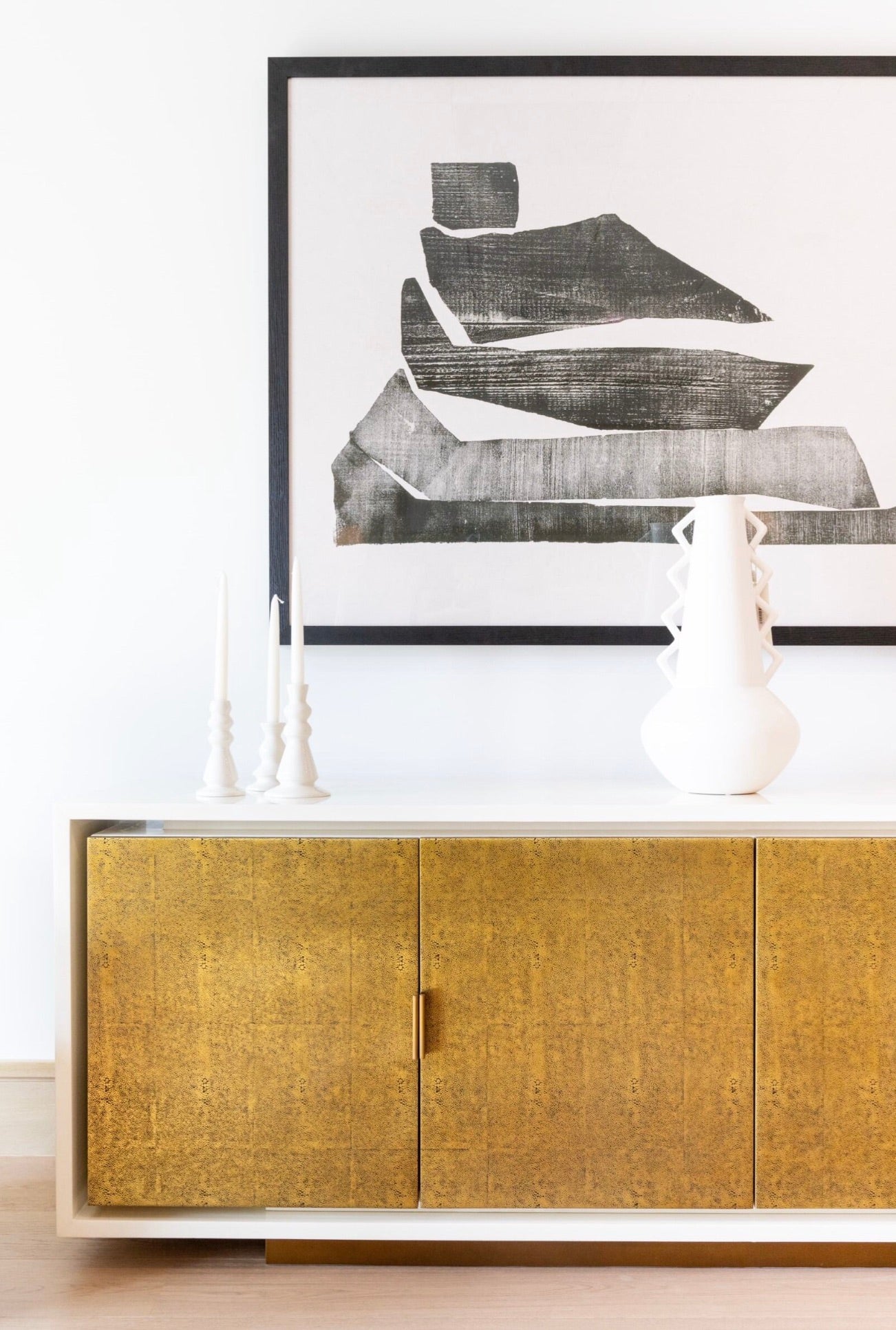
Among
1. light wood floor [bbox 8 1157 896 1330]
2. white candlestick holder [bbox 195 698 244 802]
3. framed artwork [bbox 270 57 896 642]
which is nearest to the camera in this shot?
light wood floor [bbox 8 1157 896 1330]

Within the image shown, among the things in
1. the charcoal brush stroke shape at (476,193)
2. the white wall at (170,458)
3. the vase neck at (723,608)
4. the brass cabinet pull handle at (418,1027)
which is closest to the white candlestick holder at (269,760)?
the white wall at (170,458)

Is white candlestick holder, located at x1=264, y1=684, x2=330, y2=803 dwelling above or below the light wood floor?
above

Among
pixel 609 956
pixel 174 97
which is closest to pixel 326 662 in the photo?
pixel 609 956

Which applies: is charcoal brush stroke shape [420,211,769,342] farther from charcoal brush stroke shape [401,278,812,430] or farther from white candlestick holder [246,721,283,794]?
white candlestick holder [246,721,283,794]

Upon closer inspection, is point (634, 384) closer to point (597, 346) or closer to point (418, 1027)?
point (597, 346)

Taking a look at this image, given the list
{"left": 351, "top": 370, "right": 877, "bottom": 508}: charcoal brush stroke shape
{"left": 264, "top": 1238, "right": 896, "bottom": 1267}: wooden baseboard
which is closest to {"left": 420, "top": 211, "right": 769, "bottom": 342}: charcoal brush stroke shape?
{"left": 351, "top": 370, "right": 877, "bottom": 508}: charcoal brush stroke shape

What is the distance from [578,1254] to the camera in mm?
1308

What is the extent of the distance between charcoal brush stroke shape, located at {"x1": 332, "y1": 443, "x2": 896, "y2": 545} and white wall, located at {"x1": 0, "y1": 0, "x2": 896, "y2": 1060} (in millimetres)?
179

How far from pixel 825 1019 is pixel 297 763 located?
797 mm

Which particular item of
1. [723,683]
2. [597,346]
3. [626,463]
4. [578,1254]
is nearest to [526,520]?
[626,463]

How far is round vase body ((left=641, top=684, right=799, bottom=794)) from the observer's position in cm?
127

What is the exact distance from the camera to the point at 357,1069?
1.25 metres

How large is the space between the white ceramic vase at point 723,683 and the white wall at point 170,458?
0.28 metres

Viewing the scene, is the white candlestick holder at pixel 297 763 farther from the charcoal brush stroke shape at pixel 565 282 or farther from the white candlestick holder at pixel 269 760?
the charcoal brush stroke shape at pixel 565 282
